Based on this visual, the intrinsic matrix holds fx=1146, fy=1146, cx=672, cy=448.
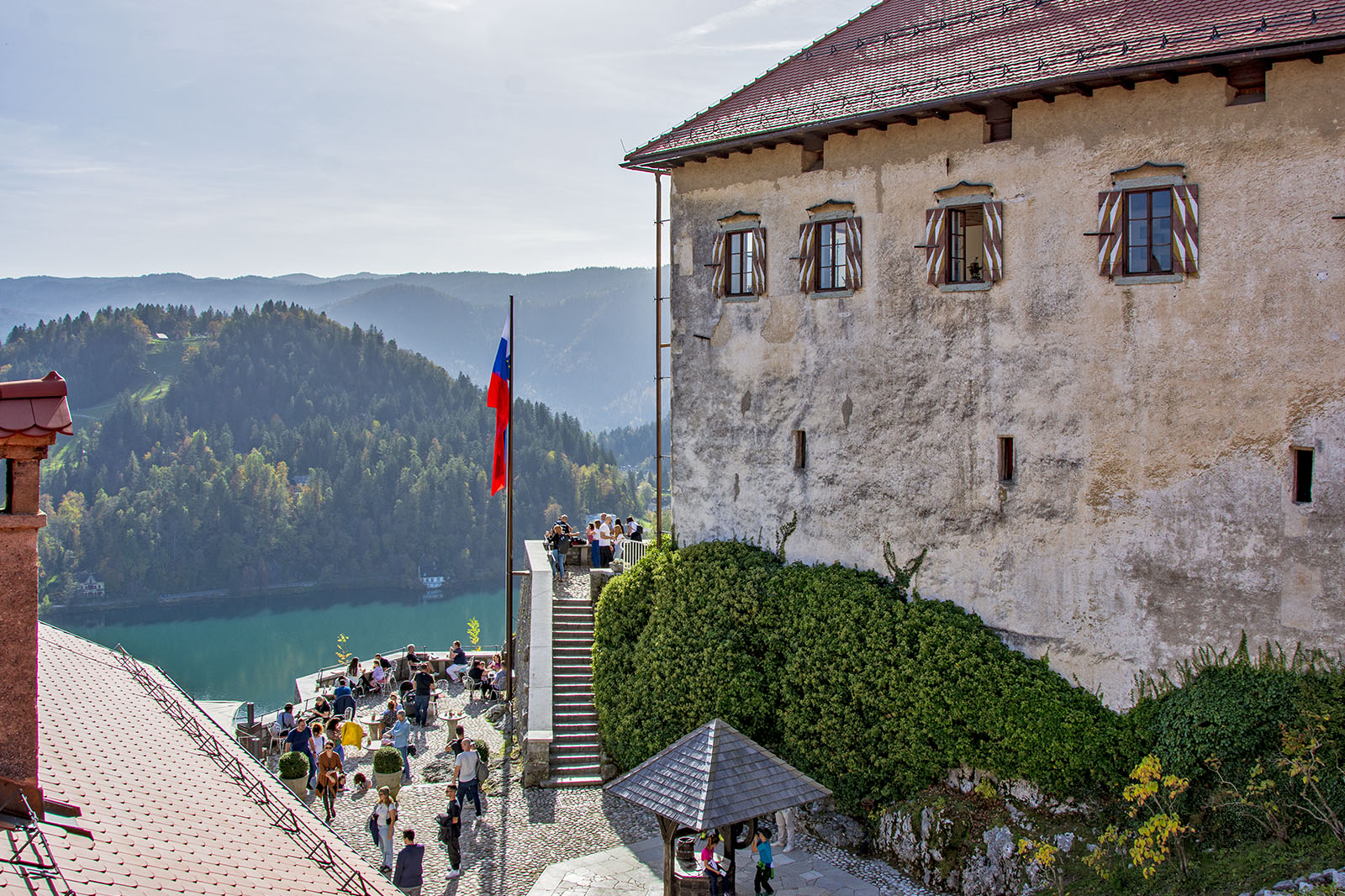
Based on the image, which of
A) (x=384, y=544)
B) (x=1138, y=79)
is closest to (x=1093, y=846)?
(x=1138, y=79)

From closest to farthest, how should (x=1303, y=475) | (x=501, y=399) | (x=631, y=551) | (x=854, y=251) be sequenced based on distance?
(x=1303, y=475)
(x=854, y=251)
(x=501, y=399)
(x=631, y=551)

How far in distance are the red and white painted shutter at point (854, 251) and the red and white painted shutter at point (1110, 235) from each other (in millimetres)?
4223

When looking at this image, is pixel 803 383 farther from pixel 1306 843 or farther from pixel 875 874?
pixel 1306 843

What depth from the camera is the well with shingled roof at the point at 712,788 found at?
1384cm

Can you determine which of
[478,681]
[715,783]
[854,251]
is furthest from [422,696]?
[854,251]

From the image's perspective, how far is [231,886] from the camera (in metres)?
9.96

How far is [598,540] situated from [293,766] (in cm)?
1004

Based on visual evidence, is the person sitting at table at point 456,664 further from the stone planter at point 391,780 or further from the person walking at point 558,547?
the stone planter at point 391,780

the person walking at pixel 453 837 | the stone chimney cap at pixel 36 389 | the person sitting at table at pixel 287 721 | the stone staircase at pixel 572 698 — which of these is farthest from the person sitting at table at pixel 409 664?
the stone chimney cap at pixel 36 389

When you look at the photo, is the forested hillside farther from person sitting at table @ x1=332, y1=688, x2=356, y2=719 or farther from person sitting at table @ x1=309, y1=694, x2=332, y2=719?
person sitting at table @ x1=332, y1=688, x2=356, y2=719

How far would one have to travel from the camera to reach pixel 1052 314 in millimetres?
17688

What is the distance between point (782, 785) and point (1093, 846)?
426cm

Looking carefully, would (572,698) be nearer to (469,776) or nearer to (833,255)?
(469,776)

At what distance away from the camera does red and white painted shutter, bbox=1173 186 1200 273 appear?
53.3ft
